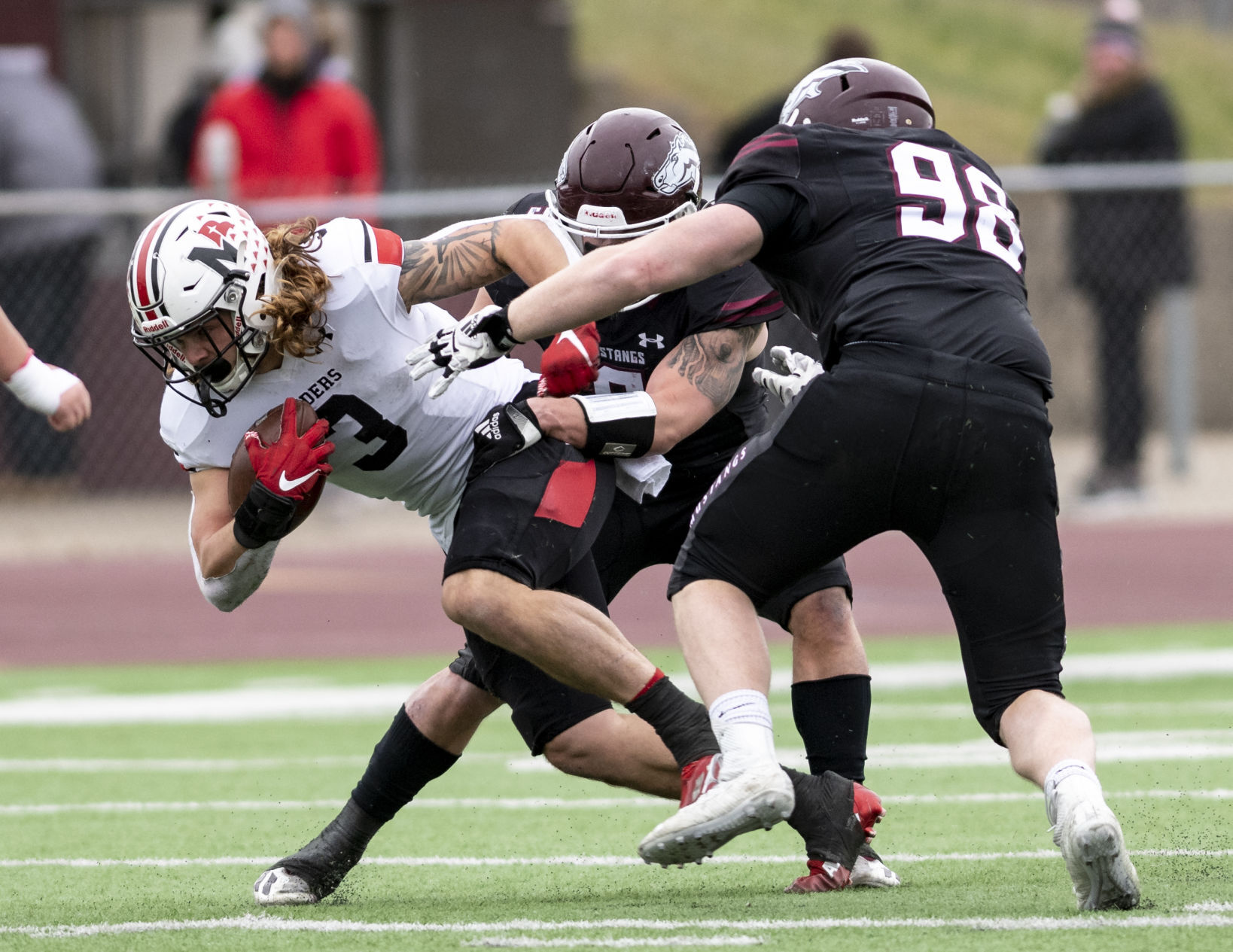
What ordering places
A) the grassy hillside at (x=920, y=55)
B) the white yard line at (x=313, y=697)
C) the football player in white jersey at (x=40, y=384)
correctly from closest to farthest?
1. the football player in white jersey at (x=40, y=384)
2. the white yard line at (x=313, y=697)
3. the grassy hillside at (x=920, y=55)

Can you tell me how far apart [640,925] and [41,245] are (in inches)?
336

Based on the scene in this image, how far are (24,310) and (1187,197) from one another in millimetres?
6621

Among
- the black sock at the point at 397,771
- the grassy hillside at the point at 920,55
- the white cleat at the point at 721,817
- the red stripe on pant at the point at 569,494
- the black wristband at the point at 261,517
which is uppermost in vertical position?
the black wristband at the point at 261,517

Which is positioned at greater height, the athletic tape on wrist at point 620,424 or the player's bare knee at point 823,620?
the athletic tape on wrist at point 620,424

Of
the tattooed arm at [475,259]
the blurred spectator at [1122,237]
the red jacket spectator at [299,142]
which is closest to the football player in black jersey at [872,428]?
the tattooed arm at [475,259]

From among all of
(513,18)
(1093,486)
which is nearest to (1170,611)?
(1093,486)

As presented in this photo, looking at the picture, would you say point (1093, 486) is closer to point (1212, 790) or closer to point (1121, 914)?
point (1212, 790)

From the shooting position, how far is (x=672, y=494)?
4926 mm

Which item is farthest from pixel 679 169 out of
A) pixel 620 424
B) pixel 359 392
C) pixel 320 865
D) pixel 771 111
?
pixel 771 111

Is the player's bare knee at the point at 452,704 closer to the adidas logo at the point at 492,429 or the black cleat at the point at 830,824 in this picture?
the adidas logo at the point at 492,429

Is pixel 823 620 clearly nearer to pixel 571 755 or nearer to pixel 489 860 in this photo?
pixel 571 755

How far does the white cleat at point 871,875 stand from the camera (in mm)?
4531

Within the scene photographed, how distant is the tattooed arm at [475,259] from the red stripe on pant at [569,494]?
42cm

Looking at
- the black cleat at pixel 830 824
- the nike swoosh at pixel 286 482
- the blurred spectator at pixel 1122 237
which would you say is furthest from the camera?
the blurred spectator at pixel 1122 237
